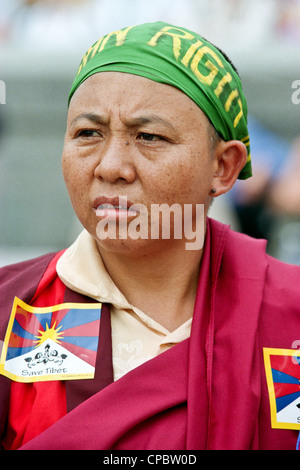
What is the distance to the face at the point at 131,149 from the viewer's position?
194cm

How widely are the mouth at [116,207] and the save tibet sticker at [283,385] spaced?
0.67 m

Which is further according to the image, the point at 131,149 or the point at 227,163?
the point at 227,163

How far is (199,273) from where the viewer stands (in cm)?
227

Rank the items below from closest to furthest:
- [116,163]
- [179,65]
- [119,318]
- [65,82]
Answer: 1. [116,163]
2. [179,65]
3. [119,318]
4. [65,82]

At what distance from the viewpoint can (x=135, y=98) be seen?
194 cm

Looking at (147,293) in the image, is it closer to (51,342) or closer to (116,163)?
(51,342)

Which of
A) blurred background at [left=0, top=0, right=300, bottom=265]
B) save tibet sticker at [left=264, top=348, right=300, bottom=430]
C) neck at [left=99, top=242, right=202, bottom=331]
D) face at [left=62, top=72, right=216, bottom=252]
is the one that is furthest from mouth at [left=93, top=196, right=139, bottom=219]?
blurred background at [left=0, top=0, right=300, bottom=265]

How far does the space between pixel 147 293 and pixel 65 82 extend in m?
4.71

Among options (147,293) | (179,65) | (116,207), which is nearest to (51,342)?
(147,293)

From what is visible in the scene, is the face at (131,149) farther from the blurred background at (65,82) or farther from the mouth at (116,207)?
the blurred background at (65,82)

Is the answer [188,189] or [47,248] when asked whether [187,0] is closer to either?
[47,248]

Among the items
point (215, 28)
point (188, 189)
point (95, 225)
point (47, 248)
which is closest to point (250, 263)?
point (188, 189)

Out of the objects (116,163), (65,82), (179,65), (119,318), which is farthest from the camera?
(65,82)

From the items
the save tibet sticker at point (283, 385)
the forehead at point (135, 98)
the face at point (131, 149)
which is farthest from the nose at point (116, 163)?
the save tibet sticker at point (283, 385)
